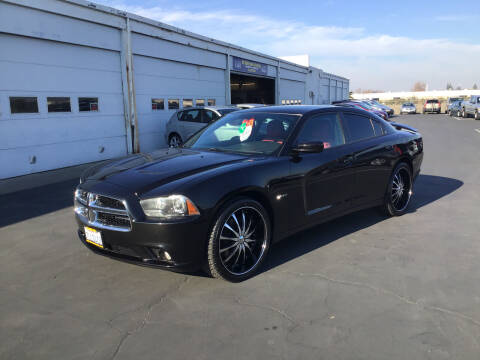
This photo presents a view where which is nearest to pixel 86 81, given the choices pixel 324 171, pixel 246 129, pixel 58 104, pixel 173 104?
pixel 58 104

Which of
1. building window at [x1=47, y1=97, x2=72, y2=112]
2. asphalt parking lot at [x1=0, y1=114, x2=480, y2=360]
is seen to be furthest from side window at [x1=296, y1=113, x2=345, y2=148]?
building window at [x1=47, y1=97, x2=72, y2=112]

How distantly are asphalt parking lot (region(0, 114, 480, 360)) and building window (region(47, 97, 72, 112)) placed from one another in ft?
18.6

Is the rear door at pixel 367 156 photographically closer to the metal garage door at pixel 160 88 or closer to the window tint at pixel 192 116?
the window tint at pixel 192 116

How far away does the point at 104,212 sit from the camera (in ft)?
10.9

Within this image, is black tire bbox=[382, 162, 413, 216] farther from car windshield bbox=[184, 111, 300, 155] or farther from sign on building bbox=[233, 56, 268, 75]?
sign on building bbox=[233, 56, 268, 75]

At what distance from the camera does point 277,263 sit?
3.92 meters

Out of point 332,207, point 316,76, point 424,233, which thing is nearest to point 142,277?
point 332,207

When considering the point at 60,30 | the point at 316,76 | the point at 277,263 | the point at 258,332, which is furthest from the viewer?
the point at 316,76

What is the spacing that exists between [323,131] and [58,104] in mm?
8000

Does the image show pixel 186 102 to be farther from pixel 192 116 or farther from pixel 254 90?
pixel 254 90

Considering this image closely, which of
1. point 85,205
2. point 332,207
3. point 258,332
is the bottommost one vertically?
point 258,332

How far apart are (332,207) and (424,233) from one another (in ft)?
4.33

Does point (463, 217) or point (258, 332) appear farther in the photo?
point (463, 217)

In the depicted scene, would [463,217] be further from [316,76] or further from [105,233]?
[316,76]
